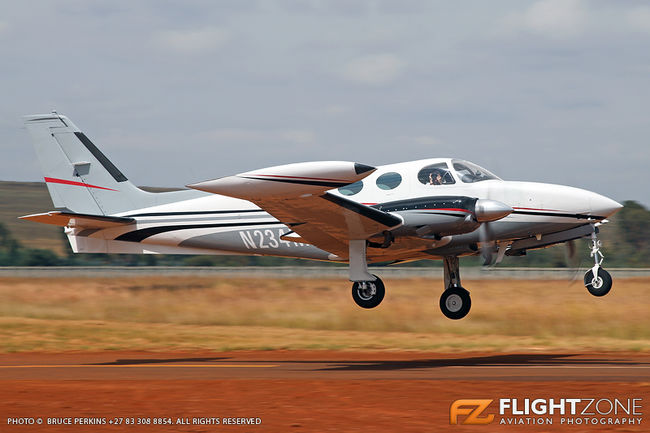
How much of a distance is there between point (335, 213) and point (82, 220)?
672cm

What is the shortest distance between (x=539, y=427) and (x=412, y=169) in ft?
24.6

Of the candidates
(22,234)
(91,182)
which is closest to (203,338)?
(91,182)

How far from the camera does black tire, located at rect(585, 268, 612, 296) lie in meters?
17.0

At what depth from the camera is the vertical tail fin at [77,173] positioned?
814 inches

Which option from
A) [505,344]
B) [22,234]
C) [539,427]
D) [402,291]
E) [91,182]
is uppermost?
[22,234]

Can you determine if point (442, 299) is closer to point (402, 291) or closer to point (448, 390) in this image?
point (448, 390)

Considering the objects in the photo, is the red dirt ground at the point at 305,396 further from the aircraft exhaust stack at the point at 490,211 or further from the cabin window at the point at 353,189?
the cabin window at the point at 353,189

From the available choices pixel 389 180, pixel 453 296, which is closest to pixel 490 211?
pixel 389 180

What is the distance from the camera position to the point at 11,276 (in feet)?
119

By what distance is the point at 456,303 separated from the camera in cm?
1886

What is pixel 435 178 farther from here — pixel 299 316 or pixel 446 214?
pixel 299 316

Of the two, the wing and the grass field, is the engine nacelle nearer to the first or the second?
the wing

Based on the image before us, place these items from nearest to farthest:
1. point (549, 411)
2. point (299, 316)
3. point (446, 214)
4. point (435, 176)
A: 1. point (549, 411)
2. point (446, 214)
3. point (435, 176)
4. point (299, 316)

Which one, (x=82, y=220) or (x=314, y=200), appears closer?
(x=314, y=200)
